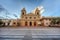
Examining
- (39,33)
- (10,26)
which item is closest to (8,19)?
(10,26)

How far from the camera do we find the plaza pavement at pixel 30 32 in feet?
14.7

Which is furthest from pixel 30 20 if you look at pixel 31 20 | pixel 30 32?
pixel 30 32

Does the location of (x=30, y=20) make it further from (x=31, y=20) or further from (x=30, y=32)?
(x=30, y=32)

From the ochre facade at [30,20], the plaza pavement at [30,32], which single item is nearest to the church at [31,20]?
the ochre facade at [30,20]

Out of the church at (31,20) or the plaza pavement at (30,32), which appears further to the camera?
the church at (31,20)

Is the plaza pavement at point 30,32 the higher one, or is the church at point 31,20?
the church at point 31,20

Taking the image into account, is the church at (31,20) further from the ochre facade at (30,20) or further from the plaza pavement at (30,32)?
the plaza pavement at (30,32)

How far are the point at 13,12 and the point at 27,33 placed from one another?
0.95 meters

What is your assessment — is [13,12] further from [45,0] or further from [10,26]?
[45,0]

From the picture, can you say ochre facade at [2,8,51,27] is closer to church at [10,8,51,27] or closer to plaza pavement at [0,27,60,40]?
church at [10,8,51,27]

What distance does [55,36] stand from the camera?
449cm

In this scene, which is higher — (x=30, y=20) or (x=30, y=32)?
(x=30, y=20)

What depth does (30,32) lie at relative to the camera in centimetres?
464

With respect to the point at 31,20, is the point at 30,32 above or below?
below
